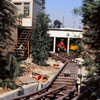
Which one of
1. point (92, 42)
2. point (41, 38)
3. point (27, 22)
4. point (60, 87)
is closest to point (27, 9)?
point (27, 22)

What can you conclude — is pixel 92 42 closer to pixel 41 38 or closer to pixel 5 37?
pixel 5 37

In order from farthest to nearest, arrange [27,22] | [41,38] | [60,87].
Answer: [27,22] < [41,38] < [60,87]

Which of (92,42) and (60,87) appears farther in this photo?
(60,87)

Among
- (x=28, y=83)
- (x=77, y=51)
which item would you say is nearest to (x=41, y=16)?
(x=28, y=83)

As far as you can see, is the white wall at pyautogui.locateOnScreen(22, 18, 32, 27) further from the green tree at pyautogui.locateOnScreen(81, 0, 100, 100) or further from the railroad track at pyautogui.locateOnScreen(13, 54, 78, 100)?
the green tree at pyautogui.locateOnScreen(81, 0, 100, 100)

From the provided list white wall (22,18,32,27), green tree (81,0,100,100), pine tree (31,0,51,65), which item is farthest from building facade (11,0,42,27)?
green tree (81,0,100,100)

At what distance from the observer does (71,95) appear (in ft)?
29.6

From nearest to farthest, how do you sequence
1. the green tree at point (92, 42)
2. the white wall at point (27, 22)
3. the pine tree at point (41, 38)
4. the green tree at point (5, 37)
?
the green tree at point (92, 42) < the green tree at point (5, 37) < the pine tree at point (41, 38) < the white wall at point (27, 22)

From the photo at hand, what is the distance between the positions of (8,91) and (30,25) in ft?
44.3

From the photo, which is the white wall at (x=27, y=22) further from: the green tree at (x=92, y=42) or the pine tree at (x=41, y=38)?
the green tree at (x=92, y=42)

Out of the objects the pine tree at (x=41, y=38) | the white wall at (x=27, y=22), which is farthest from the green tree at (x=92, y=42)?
the white wall at (x=27, y=22)

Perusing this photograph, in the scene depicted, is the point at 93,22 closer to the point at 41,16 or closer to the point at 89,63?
the point at 89,63

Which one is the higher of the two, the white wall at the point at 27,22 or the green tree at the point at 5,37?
the white wall at the point at 27,22

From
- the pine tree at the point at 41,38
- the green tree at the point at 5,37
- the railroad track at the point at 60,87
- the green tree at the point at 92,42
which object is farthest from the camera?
the pine tree at the point at 41,38
